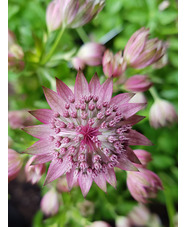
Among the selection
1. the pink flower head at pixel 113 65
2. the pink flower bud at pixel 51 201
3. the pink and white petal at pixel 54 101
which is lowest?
the pink flower bud at pixel 51 201

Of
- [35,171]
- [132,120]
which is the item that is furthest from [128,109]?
[35,171]

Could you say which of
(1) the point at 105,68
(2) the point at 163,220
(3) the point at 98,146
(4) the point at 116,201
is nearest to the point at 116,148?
(3) the point at 98,146

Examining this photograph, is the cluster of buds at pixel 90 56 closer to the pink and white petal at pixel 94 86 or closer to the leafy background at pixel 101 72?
the leafy background at pixel 101 72

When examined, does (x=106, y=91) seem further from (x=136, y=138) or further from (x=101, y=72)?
(x=101, y=72)

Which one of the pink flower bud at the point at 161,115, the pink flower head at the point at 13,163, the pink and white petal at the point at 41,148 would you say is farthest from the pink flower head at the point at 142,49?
the pink flower head at the point at 13,163

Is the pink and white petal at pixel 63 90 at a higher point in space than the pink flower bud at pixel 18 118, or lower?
higher

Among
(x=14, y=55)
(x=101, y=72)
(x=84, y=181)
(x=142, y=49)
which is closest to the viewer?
(x=84, y=181)
